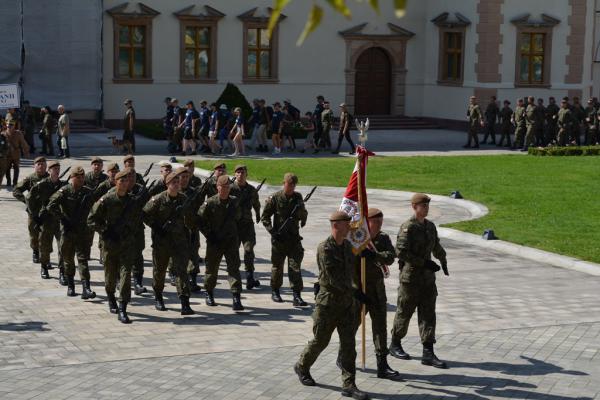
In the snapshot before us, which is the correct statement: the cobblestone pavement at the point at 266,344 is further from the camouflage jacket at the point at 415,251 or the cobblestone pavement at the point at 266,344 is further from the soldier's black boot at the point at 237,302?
the camouflage jacket at the point at 415,251

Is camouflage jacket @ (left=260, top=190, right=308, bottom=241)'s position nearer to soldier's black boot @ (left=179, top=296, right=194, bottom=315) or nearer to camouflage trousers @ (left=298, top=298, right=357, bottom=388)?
soldier's black boot @ (left=179, top=296, right=194, bottom=315)

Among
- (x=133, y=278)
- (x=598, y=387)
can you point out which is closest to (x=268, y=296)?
(x=133, y=278)

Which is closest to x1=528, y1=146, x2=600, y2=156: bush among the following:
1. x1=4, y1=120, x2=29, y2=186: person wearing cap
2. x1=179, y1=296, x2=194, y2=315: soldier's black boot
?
x1=4, y1=120, x2=29, y2=186: person wearing cap

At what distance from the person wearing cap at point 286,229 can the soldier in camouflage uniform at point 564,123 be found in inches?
892

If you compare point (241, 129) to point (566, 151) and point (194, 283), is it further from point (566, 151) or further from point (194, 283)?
point (194, 283)

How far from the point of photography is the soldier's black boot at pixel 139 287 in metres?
14.6

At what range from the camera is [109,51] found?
126 feet

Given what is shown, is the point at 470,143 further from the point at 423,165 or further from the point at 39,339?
the point at 39,339

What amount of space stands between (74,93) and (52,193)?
23.3m

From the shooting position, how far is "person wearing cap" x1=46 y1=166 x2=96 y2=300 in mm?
14227

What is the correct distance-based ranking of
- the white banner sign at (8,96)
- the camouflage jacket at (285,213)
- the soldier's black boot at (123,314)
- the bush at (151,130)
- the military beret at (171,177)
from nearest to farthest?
the soldier's black boot at (123,314) < the military beret at (171,177) < the camouflage jacket at (285,213) < the white banner sign at (8,96) < the bush at (151,130)

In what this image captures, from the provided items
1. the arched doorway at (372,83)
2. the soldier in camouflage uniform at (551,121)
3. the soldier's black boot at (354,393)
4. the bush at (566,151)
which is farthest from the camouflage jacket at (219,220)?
the arched doorway at (372,83)

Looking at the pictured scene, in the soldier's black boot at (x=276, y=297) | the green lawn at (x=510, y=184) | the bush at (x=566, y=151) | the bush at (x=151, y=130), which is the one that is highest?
the bush at (x=151, y=130)

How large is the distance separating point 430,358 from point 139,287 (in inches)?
191
